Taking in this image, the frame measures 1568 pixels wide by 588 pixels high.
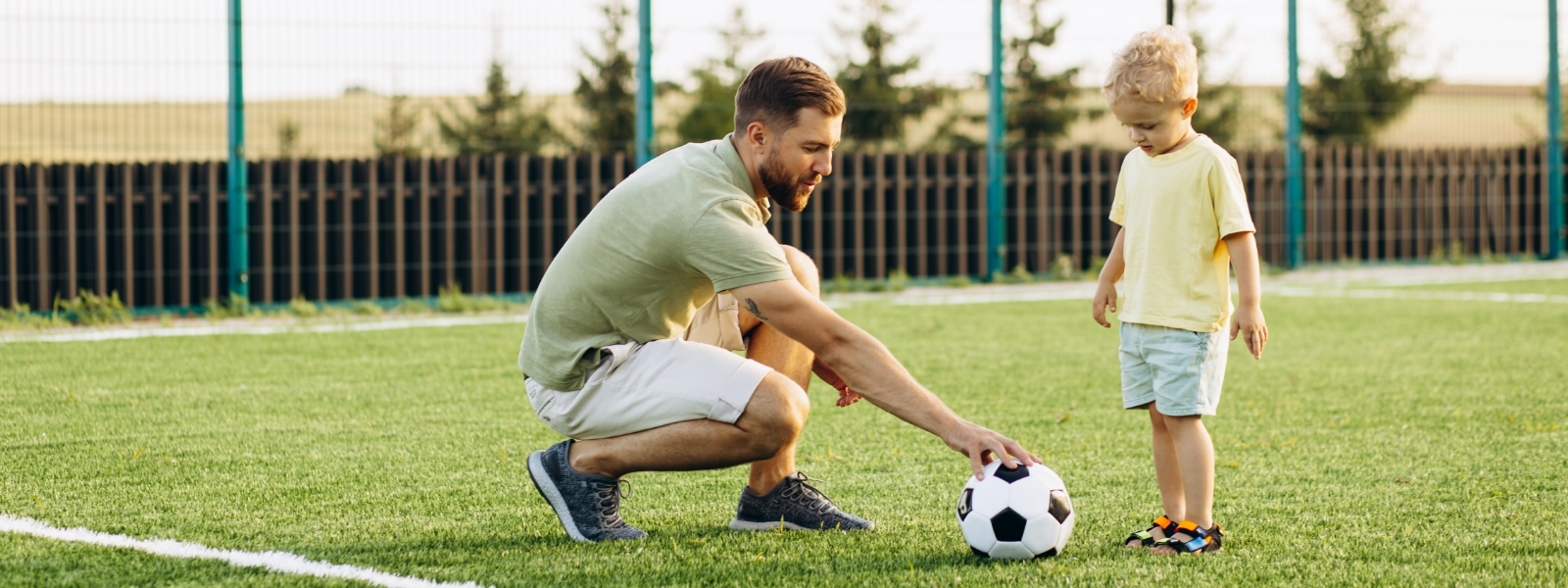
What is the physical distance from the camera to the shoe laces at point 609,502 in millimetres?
3506

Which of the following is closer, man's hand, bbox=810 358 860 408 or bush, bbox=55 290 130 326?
man's hand, bbox=810 358 860 408

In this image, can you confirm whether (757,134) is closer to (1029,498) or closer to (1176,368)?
(1029,498)

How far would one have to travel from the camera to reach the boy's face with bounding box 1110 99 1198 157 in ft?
11.2

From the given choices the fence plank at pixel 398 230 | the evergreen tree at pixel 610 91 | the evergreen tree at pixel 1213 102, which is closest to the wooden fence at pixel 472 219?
the fence plank at pixel 398 230

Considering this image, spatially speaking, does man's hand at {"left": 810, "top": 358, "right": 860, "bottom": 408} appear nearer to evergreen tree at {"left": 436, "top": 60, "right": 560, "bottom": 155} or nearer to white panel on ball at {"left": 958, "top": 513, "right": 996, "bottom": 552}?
white panel on ball at {"left": 958, "top": 513, "right": 996, "bottom": 552}

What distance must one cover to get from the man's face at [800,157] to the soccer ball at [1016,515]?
73cm

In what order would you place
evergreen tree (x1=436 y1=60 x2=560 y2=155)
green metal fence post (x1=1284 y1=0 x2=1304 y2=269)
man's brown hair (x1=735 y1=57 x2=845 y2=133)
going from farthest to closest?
green metal fence post (x1=1284 y1=0 x2=1304 y2=269)
evergreen tree (x1=436 y1=60 x2=560 y2=155)
man's brown hair (x1=735 y1=57 x2=845 y2=133)

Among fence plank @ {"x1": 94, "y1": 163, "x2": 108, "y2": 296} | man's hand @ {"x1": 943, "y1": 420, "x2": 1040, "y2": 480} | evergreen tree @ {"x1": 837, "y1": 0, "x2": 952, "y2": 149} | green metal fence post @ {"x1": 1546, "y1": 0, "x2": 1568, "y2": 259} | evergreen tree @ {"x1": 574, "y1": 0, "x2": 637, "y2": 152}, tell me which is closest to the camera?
man's hand @ {"x1": 943, "y1": 420, "x2": 1040, "y2": 480}

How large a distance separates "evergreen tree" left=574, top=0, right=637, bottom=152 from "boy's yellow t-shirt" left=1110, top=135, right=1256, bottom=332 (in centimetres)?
785

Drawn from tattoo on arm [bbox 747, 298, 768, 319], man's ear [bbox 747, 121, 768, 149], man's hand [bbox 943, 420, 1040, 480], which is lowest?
man's hand [bbox 943, 420, 1040, 480]

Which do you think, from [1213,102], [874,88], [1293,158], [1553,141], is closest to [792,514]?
[1293,158]

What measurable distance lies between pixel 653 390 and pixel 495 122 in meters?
9.49

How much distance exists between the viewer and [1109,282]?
384cm

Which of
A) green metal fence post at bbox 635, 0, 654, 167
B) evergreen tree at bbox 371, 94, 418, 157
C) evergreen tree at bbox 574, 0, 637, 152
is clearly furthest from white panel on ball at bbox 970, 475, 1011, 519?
evergreen tree at bbox 371, 94, 418, 157
